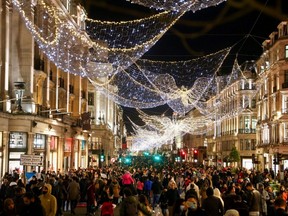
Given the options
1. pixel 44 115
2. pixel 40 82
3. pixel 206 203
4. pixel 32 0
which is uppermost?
pixel 32 0

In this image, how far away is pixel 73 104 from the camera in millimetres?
58312

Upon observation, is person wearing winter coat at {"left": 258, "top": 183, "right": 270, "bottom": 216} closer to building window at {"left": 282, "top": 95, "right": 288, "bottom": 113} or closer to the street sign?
the street sign

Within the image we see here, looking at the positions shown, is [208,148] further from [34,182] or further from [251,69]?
[34,182]

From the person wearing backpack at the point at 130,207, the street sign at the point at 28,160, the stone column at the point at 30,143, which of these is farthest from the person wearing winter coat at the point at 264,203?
the stone column at the point at 30,143

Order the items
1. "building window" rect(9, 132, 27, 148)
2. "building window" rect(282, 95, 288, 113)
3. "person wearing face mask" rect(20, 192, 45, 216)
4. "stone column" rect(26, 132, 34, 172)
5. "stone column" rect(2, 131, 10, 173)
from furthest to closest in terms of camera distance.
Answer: "building window" rect(282, 95, 288, 113), "stone column" rect(26, 132, 34, 172), "building window" rect(9, 132, 27, 148), "stone column" rect(2, 131, 10, 173), "person wearing face mask" rect(20, 192, 45, 216)

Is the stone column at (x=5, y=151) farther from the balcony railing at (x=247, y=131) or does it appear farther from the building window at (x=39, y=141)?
the balcony railing at (x=247, y=131)

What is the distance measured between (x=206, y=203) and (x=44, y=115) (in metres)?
28.7

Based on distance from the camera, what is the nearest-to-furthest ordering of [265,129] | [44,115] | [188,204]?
[188,204]
[44,115]
[265,129]

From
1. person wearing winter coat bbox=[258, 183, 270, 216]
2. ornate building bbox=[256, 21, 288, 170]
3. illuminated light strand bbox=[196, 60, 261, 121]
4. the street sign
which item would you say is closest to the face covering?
person wearing winter coat bbox=[258, 183, 270, 216]

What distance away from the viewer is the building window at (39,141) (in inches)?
1550

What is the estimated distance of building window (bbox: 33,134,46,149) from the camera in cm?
3938

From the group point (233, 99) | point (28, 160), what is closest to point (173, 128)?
point (233, 99)

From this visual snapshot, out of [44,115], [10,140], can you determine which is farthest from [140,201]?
[44,115]

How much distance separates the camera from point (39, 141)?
40.4 metres
